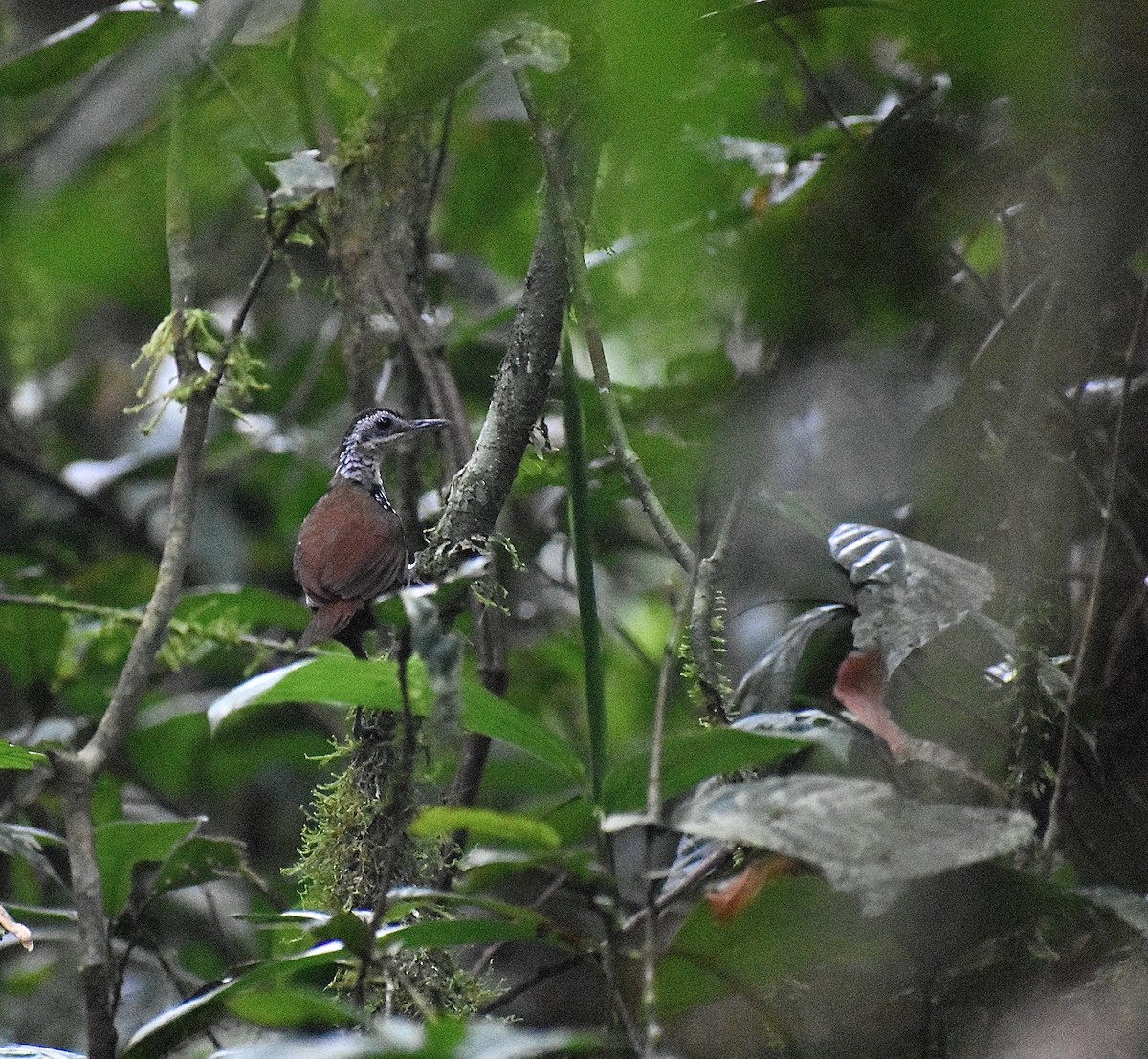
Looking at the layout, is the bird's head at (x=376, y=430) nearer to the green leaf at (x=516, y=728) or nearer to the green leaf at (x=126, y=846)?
the green leaf at (x=126, y=846)

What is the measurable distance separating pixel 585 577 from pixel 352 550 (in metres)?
2.06

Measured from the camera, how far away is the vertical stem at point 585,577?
1594mm

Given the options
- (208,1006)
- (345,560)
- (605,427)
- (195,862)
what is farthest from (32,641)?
(208,1006)

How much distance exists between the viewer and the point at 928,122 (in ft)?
8.19

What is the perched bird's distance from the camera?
3475 millimetres

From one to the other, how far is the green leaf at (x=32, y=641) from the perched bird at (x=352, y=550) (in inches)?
27.3

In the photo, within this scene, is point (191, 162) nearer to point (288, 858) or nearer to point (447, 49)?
point (447, 49)

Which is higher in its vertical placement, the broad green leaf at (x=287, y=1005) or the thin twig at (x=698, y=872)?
the broad green leaf at (x=287, y=1005)

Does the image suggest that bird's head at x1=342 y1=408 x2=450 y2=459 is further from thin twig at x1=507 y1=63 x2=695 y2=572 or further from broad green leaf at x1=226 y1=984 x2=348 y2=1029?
broad green leaf at x1=226 y1=984 x2=348 y2=1029

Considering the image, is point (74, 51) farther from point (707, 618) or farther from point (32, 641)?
point (707, 618)

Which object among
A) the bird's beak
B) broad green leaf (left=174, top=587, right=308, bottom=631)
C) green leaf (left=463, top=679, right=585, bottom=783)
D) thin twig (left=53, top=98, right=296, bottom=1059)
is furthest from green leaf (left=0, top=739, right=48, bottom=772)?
broad green leaf (left=174, top=587, right=308, bottom=631)

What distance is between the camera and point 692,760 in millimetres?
1632

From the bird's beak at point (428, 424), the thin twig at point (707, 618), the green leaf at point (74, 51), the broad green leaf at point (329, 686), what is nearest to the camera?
the broad green leaf at point (329, 686)

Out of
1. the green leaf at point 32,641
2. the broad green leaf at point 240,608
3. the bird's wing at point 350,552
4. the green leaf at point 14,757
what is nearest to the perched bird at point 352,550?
the bird's wing at point 350,552
